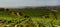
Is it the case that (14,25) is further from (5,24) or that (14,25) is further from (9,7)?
(9,7)

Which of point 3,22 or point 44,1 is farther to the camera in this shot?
point 44,1

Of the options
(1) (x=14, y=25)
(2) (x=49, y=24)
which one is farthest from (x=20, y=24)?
(2) (x=49, y=24)

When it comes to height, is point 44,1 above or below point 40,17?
above

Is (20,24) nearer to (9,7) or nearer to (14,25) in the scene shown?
(14,25)

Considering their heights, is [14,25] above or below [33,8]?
below

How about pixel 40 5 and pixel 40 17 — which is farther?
pixel 40 5

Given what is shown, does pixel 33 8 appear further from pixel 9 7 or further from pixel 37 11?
pixel 9 7

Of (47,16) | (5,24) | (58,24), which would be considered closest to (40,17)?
(47,16)

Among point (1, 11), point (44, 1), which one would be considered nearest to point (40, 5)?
point (44, 1)
